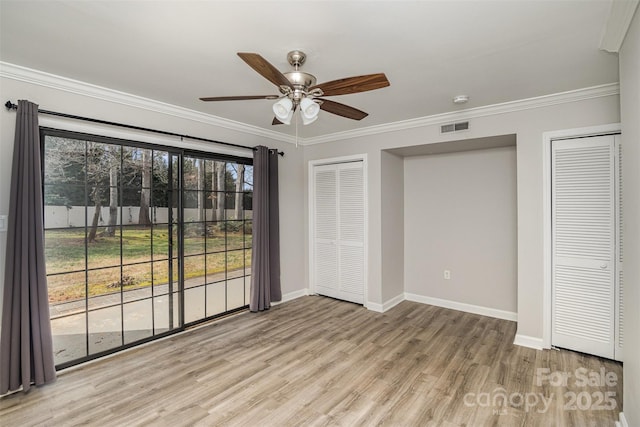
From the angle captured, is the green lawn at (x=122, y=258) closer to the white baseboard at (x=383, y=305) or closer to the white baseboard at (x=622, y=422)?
the white baseboard at (x=383, y=305)

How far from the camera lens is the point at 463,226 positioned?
174 inches

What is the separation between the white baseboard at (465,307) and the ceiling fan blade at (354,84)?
3557 mm

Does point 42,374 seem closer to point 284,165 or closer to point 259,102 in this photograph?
point 259,102

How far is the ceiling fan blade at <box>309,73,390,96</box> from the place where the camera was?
191 cm

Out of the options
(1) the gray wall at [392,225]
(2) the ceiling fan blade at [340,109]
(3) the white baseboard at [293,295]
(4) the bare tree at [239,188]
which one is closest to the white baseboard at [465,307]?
(1) the gray wall at [392,225]

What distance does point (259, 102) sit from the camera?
11.1 ft

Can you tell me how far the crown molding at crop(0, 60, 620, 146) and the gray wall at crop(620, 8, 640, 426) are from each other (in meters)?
1.09

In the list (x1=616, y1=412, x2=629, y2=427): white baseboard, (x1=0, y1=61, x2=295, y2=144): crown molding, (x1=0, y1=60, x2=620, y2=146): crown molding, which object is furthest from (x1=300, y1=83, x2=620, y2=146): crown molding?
(x1=616, y1=412, x2=629, y2=427): white baseboard

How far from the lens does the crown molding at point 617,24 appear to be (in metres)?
1.73

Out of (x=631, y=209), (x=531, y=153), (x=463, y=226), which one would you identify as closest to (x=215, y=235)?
(x=463, y=226)

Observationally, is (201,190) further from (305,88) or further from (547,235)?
(547,235)

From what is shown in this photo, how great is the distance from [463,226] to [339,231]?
1776 millimetres

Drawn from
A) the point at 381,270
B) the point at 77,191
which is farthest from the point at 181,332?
the point at 381,270

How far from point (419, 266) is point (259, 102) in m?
3.29
